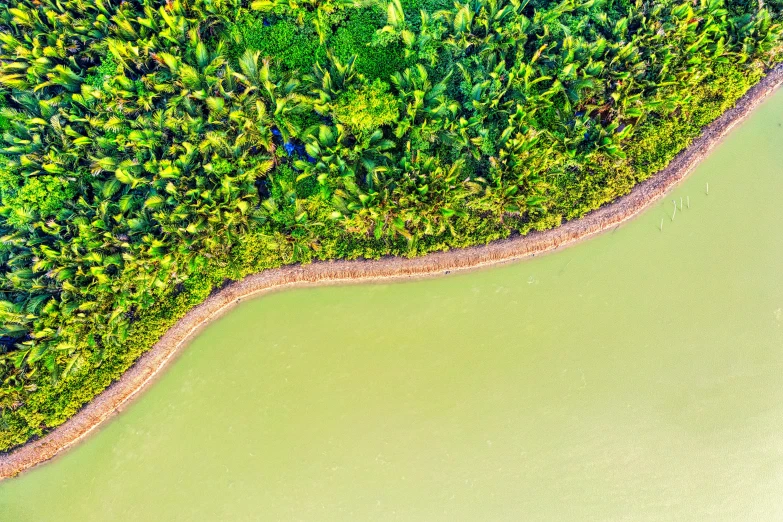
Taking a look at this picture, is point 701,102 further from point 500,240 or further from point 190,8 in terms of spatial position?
point 190,8

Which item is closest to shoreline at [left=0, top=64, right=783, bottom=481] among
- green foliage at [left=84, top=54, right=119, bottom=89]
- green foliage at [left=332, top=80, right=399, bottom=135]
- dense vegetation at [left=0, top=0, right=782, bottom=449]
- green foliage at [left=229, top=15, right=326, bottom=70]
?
dense vegetation at [left=0, top=0, right=782, bottom=449]

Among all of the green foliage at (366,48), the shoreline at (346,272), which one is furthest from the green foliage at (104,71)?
the shoreline at (346,272)

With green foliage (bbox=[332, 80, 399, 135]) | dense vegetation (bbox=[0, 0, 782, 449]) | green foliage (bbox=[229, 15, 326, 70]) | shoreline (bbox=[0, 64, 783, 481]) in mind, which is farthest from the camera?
green foliage (bbox=[229, 15, 326, 70])

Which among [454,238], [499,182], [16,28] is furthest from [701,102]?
[16,28]

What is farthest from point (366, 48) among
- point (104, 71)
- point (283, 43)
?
point (104, 71)

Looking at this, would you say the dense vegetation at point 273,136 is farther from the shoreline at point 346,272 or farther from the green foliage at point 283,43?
the shoreline at point 346,272

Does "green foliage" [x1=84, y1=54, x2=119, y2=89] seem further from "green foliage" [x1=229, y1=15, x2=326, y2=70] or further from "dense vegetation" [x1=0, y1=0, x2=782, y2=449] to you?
"green foliage" [x1=229, y1=15, x2=326, y2=70]
